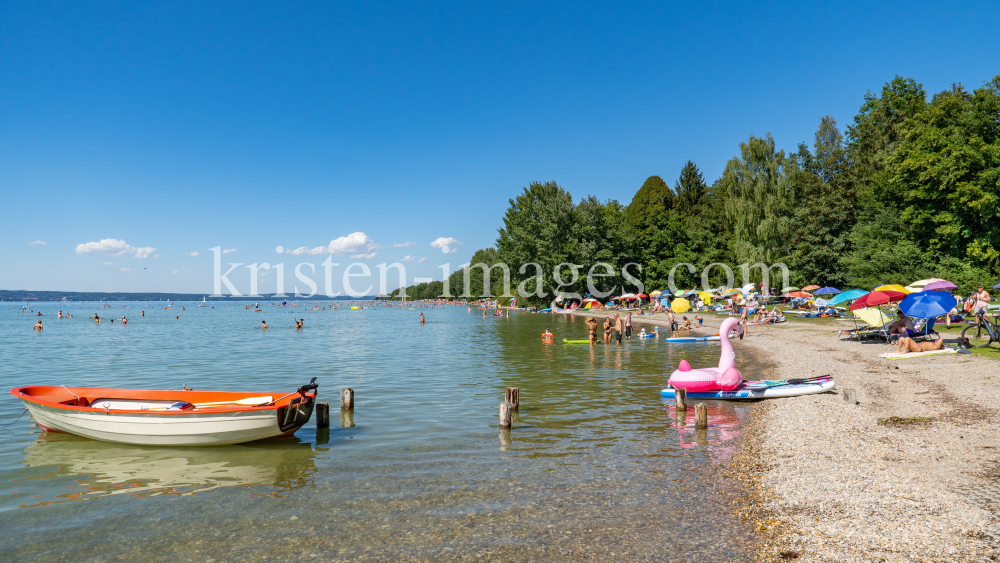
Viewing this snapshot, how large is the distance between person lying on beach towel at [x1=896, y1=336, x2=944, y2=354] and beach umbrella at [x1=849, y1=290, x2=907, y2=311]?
374 cm

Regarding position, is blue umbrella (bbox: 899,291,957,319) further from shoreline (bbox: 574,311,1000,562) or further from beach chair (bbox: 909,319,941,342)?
shoreline (bbox: 574,311,1000,562)

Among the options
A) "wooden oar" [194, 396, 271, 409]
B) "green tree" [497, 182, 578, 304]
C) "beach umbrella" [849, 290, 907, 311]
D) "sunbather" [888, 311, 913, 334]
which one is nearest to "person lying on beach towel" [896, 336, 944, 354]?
"sunbather" [888, 311, 913, 334]

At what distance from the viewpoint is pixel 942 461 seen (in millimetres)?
9945

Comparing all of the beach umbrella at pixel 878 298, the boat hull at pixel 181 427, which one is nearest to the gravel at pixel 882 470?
the beach umbrella at pixel 878 298

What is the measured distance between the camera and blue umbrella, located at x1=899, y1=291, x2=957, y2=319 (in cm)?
2122

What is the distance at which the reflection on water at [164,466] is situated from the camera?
1082 cm

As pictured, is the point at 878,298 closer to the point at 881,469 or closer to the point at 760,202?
the point at 881,469

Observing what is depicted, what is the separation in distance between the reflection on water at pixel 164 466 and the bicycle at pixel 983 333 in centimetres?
2581

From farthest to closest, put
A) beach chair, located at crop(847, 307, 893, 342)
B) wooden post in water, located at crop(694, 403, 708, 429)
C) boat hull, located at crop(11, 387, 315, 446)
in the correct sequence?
beach chair, located at crop(847, 307, 893, 342) < wooden post in water, located at crop(694, 403, 708, 429) < boat hull, located at crop(11, 387, 315, 446)

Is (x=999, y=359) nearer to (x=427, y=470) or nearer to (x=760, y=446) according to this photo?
(x=760, y=446)

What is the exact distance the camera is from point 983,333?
2503 cm

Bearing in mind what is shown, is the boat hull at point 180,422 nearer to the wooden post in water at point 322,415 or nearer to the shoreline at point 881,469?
the wooden post in water at point 322,415

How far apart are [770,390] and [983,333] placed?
52.3ft

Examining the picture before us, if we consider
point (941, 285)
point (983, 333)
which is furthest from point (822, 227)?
point (983, 333)
